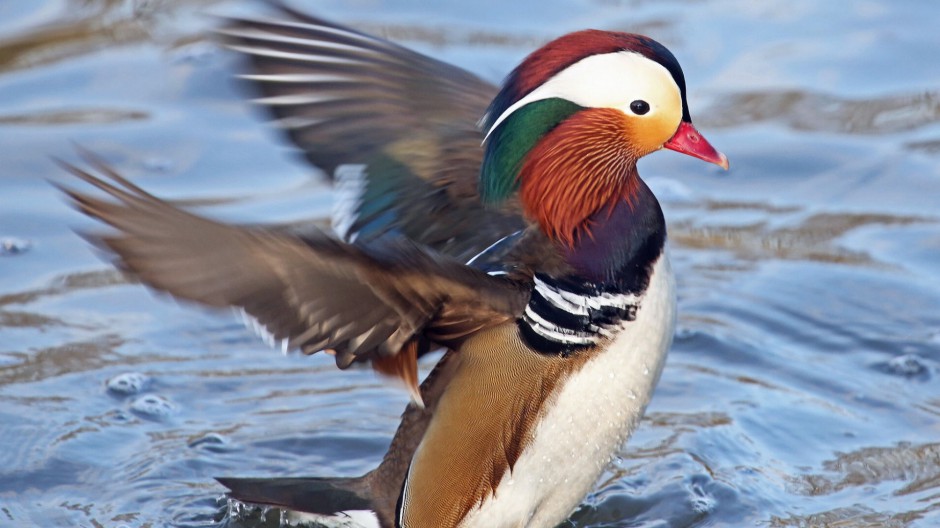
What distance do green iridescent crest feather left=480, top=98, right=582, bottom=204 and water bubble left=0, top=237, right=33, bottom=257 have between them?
2476 millimetres

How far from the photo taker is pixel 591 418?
375 centimetres

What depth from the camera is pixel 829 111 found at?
680 centimetres

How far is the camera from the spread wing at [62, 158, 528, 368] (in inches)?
117

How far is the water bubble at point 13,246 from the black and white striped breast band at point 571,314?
2.73m

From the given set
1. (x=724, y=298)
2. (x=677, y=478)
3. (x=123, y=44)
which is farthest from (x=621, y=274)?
(x=123, y=44)

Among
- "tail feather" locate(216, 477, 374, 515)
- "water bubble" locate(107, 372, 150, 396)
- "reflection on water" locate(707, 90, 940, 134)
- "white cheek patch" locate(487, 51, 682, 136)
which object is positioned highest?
"white cheek patch" locate(487, 51, 682, 136)

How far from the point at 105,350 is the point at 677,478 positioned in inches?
78.9

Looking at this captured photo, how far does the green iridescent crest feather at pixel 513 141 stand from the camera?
149 inches

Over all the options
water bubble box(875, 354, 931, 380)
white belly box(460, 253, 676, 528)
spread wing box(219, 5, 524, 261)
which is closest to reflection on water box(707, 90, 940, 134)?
water bubble box(875, 354, 931, 380)

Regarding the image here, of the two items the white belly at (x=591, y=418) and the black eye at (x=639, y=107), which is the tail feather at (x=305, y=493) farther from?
the black eye at (x=639, y=107)

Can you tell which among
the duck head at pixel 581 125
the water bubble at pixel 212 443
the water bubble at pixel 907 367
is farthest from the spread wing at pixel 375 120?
the water bubble at pixel 907 367

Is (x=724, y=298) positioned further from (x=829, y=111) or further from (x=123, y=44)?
(x=123, y=44)

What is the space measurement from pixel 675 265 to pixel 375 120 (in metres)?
1.70

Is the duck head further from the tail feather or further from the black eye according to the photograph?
the tail feather
